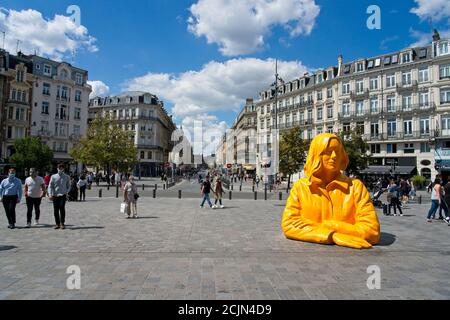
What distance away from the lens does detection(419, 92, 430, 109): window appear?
38250mm

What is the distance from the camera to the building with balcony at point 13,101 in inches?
1708

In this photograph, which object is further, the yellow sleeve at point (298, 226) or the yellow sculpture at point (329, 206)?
the yellow sleeve at point (298, 226)

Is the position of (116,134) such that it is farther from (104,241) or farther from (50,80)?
(104,241)

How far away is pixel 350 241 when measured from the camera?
305 inches

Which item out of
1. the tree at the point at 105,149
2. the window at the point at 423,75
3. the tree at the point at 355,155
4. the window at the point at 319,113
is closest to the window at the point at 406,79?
the window at the point at 423,75

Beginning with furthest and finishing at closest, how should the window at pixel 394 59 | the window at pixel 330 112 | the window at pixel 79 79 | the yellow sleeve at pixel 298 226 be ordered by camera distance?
the window at pixel 79 79, the window at pixel 330 112, the window at pixel 394 59, the yellow sleeve at pixel 298 226

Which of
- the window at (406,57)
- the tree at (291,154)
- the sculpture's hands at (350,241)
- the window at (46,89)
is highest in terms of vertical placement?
the window at (406,57)

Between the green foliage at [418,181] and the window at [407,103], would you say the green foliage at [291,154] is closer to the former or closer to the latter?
the green foliage at [418,181]

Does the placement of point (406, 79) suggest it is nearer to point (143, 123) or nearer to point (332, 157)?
point (332, 157)

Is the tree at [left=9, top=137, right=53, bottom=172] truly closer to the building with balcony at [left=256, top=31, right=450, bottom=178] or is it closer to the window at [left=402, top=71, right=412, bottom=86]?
the building with balcony at [left=256, top=31, right=450, bottom=178]

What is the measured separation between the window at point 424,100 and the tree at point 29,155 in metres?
47.9

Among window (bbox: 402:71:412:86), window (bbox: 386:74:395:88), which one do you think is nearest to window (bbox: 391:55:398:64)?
window (bbox: 386:74:395:88)

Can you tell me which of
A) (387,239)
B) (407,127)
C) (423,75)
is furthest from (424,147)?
(387,239)
